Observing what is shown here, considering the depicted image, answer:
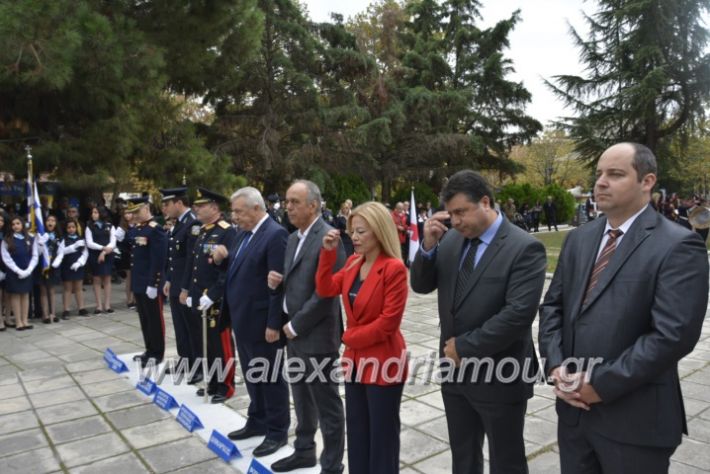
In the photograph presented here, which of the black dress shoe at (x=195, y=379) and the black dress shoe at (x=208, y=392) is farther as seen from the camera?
the black dress shoe at (x=195, y=379)

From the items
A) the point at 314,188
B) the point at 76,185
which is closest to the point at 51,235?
the point at 76,185

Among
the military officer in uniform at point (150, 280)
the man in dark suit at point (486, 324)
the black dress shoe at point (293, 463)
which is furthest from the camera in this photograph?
the military officer in uniform at point (150, 280)

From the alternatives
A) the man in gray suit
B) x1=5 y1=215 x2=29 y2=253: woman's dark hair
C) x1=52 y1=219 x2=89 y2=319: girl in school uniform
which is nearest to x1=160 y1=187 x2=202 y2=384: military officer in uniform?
the man in gray suit

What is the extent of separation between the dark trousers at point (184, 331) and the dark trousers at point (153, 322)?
0.52m

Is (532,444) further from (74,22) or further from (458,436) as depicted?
(74,22)

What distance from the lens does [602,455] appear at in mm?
2055

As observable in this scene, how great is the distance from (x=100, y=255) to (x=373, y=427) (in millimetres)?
8501

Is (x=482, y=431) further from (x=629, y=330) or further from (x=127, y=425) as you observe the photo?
(x=127, y=425)

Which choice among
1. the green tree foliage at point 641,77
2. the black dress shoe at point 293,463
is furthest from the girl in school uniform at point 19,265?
the green tree foliage at point 641,77

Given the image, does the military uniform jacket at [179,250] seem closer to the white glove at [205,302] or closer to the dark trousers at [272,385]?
the white glove at [205,302]

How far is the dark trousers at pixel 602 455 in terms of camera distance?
6.53 feet

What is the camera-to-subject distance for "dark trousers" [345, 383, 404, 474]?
2.81 meters

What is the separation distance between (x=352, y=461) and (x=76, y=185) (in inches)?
397

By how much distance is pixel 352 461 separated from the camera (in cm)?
292
